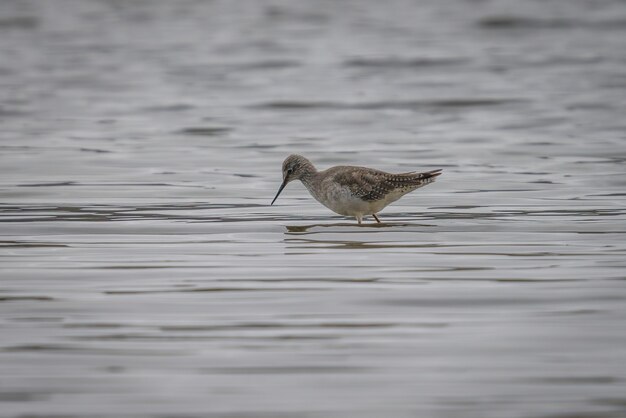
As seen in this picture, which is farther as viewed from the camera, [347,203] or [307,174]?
[307,174]

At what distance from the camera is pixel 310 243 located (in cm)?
1001

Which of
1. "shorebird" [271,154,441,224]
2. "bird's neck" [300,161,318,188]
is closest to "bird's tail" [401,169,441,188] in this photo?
"shorebird" [271,154,441,224]

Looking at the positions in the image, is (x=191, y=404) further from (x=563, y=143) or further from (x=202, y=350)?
(x=563, y=143)

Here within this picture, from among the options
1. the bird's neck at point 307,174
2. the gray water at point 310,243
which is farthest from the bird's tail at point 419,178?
the bird's neck at point 307,174

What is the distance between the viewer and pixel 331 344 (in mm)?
6574

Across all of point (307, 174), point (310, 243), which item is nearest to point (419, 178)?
point (307, 174)

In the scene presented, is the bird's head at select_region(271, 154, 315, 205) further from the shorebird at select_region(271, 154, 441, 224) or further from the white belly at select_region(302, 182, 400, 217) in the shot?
the white belly at select_region(302, 182, 400, 217)

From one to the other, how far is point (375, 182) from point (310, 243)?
Result: 126cm

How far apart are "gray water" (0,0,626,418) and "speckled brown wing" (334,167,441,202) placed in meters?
0.34

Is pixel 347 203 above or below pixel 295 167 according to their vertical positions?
below

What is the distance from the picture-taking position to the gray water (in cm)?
595

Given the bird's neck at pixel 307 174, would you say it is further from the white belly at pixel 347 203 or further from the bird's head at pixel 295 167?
the white belly at pixel 347 203

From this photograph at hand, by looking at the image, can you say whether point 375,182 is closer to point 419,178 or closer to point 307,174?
point 419,178

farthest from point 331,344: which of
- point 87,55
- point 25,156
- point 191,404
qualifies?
point 87,55
